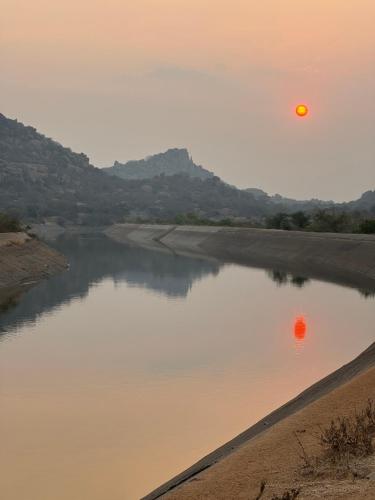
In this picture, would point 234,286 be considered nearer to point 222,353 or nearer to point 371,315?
point 371,315

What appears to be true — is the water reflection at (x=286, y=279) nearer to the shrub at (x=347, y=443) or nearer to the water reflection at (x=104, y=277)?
the water reflection at (x=104, y=277)

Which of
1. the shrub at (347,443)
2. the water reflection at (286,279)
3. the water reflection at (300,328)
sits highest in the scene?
the shrub at (347,443)

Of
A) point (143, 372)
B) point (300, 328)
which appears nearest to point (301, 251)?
point (300, 328)

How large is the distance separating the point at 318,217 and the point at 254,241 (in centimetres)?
1703

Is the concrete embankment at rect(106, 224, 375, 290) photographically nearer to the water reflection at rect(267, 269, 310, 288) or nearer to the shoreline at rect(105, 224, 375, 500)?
the shoreline at rect(105, 224, 375, 500)

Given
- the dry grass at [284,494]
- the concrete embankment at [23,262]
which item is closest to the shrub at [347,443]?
the dry grass at [284,494]

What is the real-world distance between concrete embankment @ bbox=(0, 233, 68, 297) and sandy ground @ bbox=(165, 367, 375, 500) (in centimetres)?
4188

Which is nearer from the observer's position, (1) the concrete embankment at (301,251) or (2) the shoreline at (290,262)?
(2) the shoreline at (290,262)

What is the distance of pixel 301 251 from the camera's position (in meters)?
101

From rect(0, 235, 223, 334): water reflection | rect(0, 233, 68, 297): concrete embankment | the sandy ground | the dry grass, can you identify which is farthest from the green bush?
the dry grass

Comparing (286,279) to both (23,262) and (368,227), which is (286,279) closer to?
(23,262)

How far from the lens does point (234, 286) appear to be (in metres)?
65.5

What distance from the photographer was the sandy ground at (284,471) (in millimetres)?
11617

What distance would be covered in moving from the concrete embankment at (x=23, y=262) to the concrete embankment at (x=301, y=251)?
26.4m
